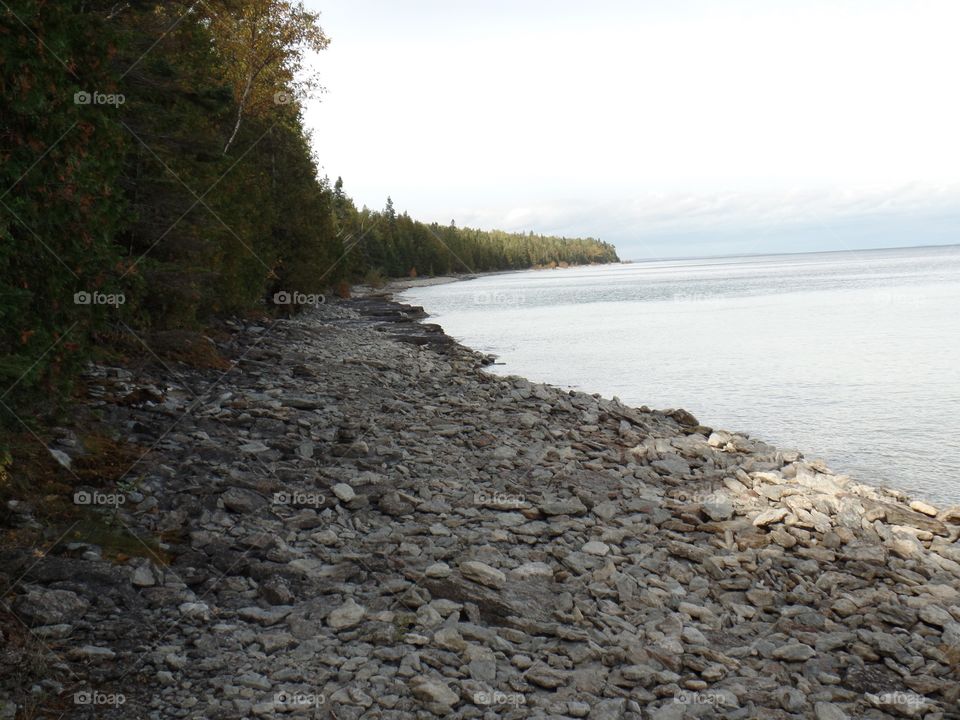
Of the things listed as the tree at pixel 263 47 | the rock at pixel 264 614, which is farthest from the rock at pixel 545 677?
the tree at pixel 263 47

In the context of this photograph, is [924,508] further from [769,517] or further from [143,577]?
[143,577]

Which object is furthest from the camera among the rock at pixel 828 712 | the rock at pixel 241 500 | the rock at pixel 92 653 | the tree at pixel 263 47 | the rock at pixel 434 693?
the tree at pixel 263 47

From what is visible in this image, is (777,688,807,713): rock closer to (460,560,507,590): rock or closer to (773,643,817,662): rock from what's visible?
(773,643,817,662): rock

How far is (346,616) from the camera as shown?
6668 millimetres

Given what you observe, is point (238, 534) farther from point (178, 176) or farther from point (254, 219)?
point (254, 219)

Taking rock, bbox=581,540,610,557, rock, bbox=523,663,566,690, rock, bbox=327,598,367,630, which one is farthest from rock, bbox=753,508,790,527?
rock, bbox=327,598,367,630

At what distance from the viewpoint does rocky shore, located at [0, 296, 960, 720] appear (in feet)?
18.8

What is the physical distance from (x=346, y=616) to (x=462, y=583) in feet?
4.17

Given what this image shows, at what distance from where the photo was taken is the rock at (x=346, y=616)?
21.5 feet

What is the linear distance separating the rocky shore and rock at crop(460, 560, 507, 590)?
0.13ft

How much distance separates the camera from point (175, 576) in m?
7.17

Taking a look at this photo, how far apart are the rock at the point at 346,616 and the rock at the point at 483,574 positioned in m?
1.23

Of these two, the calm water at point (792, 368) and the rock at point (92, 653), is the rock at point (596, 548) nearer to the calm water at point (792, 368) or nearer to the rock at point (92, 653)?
the rock at point (92, 653)

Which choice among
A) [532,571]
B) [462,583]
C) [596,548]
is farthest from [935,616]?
[462,583]
